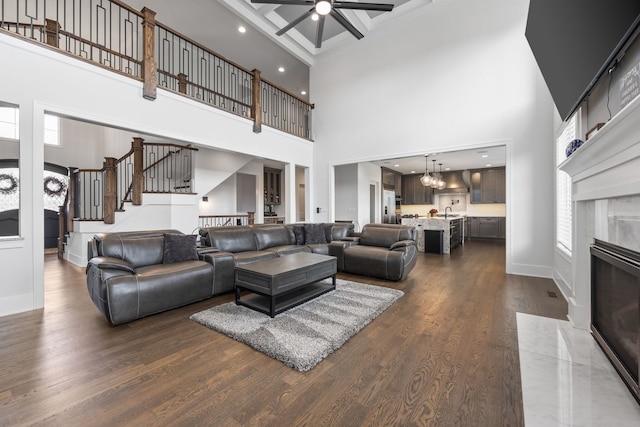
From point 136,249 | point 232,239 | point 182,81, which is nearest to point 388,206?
point 232,239

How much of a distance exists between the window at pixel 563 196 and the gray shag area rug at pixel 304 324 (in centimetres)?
238

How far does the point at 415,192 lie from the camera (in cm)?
1059

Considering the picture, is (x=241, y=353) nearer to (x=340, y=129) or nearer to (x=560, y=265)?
(x=560, y=265)

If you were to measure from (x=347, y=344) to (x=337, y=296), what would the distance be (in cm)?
110

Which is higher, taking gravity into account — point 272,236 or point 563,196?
point 563,196

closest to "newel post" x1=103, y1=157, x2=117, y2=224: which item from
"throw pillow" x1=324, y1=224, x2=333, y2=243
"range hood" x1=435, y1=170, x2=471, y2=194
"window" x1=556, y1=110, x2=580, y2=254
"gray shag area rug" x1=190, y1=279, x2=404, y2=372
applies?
"gray shag area rug" x1=190, y1=279, x2=404, y2=372

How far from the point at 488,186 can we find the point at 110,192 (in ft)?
35.3

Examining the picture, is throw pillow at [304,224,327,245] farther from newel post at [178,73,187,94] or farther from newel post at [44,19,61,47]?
newel post at [44,19,61,47]

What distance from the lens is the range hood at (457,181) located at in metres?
9.45

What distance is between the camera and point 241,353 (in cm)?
206

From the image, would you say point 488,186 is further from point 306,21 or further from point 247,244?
point 247,244

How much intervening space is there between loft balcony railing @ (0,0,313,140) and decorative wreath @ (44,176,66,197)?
3498mm

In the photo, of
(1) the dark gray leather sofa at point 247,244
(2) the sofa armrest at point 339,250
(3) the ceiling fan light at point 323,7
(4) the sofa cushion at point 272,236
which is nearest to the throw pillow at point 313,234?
(1) the dark gray leather sofa at point 247,244

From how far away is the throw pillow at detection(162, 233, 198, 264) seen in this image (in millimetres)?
3359
